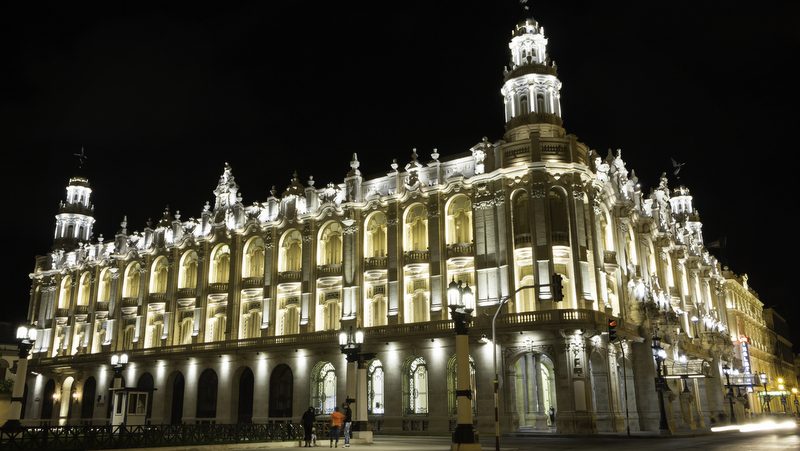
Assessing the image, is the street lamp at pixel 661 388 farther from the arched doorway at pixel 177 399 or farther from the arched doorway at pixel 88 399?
the arched doorway at pixel 88 399

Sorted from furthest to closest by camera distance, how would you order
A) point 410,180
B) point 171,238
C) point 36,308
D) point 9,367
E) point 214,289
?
point 9,367 → point 36,308 → point 171,238 → point 214,289 → point 410,180

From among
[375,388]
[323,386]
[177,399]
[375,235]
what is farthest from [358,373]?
[177,399]

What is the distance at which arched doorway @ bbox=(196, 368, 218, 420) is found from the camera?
191 ft

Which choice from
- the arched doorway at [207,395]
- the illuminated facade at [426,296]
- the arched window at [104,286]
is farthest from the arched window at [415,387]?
the arched window at [104,286]

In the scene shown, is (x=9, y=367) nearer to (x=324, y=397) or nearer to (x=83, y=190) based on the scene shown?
(x=83, y=190)

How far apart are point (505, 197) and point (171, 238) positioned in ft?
114

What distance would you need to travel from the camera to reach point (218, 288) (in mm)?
60500

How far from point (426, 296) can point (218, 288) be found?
801 inches

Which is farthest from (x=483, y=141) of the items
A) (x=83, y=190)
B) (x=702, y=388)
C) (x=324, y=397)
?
(x=83, y=190)

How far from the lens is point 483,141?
49625 mm

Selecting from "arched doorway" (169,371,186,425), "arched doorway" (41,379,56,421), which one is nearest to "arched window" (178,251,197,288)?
"arched doorway" (169,371,186,425)

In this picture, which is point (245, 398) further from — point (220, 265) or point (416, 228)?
point (416, 228)

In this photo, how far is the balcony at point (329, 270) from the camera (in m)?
54.1

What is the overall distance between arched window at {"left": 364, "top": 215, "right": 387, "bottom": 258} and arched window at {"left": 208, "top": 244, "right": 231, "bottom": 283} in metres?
15.3
